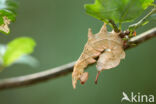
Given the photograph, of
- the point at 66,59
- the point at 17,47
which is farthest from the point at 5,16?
the point at 66,59

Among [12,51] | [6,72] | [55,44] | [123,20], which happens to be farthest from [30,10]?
[123,20]

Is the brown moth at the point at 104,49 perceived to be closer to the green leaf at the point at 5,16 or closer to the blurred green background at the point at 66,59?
the green leaf at the point at 5,16

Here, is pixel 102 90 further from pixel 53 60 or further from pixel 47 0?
pixel 47 0

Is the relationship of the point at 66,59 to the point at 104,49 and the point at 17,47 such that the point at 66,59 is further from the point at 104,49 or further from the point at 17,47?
the point at 104,49

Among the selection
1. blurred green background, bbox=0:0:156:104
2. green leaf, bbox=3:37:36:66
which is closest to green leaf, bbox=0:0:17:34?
green leaf, bbox=3:37:36:66

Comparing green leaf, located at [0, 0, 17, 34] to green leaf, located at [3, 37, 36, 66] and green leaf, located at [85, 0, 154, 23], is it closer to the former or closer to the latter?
green leaf, located at [85, 0, 154, 23]
